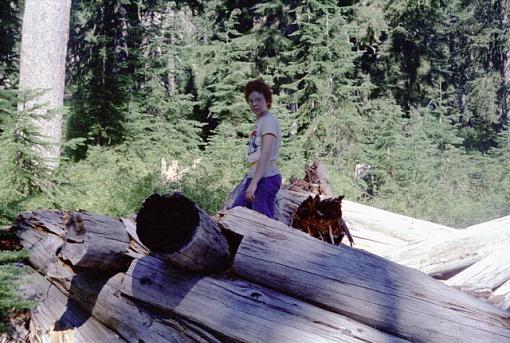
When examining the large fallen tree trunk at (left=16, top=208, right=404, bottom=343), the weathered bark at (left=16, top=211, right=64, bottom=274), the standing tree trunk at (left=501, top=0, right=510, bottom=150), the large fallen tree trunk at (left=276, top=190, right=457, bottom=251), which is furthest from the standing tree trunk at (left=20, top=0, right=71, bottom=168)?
the standing tree trunk at (left=501, top=0, right=510, bottom=150)

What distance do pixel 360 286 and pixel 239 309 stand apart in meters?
0.79

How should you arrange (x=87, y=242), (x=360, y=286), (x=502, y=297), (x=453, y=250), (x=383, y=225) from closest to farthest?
1. (x=360, y=286)
2. (x=87, y=242)
3. (x=502, y=297)
4. (x=453, y=250)
5. (x=383, y=225)

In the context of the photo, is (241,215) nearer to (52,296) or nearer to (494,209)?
(52,296)

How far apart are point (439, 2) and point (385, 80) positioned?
4023mm

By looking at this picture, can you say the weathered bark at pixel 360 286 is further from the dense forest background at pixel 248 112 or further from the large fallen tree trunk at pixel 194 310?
the dense forest background at pixel 248 112

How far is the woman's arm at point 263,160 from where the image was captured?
466cm

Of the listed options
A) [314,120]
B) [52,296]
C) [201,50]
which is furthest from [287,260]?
[201,50]

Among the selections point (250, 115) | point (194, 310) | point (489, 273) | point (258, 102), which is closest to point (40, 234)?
point (194, 310)

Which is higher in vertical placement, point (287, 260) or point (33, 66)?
point (33, 66)

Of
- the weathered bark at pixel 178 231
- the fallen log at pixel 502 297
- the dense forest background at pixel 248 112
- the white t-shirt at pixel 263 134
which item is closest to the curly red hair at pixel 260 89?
the white t-shirt at pixel 263 134

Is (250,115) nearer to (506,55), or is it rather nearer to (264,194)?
(264,194)

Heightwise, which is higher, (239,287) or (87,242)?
(87,242)

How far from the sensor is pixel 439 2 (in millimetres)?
17797

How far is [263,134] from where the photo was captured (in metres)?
4.69
